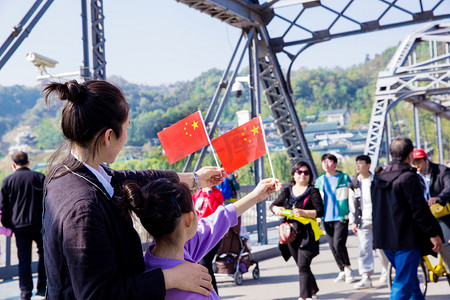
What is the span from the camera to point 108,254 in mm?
1717

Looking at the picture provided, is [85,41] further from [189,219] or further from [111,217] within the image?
[111,217]

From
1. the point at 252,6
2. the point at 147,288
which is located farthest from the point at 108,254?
the point at 252,6

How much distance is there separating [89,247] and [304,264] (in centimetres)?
491

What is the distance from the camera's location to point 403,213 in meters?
4.98

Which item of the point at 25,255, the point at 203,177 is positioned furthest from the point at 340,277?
the point at 203,177

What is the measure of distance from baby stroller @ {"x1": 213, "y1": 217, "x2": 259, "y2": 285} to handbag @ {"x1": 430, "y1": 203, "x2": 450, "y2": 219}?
274 cm

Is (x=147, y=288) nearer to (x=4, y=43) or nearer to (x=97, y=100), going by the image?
(x=97, y=100)

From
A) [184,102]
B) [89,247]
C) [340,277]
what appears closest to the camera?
[89,247]

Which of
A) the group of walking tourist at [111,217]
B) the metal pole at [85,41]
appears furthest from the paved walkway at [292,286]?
the group of walking tourist at [111,217]

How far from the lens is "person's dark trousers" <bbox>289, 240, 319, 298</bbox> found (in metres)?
6.24

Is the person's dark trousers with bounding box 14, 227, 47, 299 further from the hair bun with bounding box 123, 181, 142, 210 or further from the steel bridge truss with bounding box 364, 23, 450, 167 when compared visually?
the steel bridge truss with bounding box 364, 23, 450, 167

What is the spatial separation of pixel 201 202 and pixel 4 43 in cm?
295

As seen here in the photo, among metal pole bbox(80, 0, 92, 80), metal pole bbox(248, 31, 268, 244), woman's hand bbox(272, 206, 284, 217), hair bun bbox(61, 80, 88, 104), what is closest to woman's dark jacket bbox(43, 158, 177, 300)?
hair bun bbox(61, 80, 88, 104)

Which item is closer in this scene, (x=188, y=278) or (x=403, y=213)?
(x=188, y=278)
